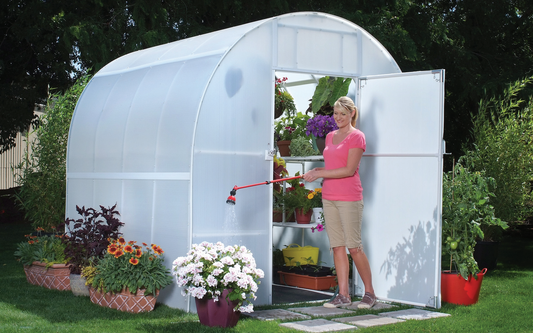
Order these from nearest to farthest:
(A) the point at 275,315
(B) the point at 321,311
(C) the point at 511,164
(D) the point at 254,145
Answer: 1. (A) the point at 275,315
2. (B) the point at 321,311
3. (D) the point at 254,145
4. (C) the point at 511,164

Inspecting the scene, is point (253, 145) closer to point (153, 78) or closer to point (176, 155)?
point (176, 155)

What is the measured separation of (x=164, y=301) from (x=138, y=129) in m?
1.66

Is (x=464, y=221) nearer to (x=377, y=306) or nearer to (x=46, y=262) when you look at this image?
(x=377, y=306)

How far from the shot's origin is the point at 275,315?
5.76 meters

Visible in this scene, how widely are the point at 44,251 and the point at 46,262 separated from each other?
164mm

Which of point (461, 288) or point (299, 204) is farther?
point (299, 204)

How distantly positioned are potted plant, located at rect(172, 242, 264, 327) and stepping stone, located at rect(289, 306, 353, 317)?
84 cm

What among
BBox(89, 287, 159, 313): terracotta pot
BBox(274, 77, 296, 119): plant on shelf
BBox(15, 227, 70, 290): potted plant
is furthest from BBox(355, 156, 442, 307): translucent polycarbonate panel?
BBox(15, 227, 70, 290): potted plant

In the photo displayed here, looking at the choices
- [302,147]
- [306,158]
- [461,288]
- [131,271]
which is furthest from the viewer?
[302,147]

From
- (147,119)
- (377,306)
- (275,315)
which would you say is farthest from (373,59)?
(275,315)

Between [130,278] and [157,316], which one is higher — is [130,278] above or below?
above

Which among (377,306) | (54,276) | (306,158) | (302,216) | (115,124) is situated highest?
(115,124)

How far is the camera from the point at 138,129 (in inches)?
260

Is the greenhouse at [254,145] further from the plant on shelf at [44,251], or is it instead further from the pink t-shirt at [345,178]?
the plant on shelf at [44,251]
